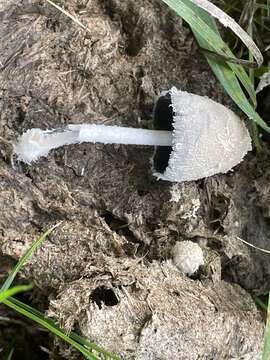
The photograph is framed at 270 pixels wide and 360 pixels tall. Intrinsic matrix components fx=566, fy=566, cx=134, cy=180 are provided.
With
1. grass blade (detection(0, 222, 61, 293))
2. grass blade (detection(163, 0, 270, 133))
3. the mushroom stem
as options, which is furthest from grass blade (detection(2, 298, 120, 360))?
grass blade (detection(163, 0, 270, 133))

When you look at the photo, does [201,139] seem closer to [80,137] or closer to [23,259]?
[80,137]

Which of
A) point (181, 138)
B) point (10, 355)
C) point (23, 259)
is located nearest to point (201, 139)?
point (181, 138)

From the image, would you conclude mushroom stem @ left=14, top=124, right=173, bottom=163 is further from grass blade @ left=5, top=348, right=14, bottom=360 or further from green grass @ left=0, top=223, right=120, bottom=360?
grass blade @ left=5, top=348, right=14, bottom=360

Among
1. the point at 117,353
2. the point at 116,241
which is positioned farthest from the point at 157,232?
the point at 117,353

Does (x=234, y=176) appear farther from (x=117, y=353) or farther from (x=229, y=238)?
(x=117, y=353)

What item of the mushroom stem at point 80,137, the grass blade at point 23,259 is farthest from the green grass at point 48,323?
the mushroom stem at point 80,137

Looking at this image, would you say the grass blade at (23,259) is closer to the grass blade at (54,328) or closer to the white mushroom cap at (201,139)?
the grass blade at (54,328)
